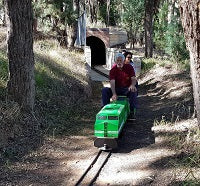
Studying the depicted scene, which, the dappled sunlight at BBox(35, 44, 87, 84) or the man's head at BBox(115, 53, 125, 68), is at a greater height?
the man's head at BBox(115, 53, 125, 68)

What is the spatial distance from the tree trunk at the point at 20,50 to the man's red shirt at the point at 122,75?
2.08 metres

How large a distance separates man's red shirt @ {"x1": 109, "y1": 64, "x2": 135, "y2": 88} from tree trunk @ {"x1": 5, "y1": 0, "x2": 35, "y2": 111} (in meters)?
2.08

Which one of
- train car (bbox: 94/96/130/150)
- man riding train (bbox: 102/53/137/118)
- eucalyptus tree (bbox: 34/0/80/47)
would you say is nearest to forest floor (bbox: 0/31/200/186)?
train car (bbox: 94/96/130/150)

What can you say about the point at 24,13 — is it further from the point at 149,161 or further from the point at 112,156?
the point at 149,161

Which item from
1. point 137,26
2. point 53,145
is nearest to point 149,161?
point 53,145

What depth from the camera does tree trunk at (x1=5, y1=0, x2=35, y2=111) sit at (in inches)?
311

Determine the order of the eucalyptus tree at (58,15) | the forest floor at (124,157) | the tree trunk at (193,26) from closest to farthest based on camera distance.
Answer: the tree trunk at (193,26), the forest floor at (124,157), the eucalyptus tree at (58,15)

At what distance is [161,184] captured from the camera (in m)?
5.64

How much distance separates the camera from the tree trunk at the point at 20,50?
791cm

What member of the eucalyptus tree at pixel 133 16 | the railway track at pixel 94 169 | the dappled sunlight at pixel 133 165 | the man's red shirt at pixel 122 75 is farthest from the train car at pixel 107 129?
the eucalyptus tree at pixel 133 16

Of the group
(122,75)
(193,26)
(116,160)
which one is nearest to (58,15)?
(122,75)

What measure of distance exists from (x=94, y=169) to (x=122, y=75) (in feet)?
10.7

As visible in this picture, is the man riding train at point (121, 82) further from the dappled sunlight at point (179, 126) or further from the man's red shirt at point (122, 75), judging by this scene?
the dappled sunlight at point (179, 126)

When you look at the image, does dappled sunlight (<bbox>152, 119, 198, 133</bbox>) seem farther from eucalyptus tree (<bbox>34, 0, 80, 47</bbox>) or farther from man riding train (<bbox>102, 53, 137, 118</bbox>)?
eucalyptus tree (<bbox>34, 0, 80, 47</bbox>)
